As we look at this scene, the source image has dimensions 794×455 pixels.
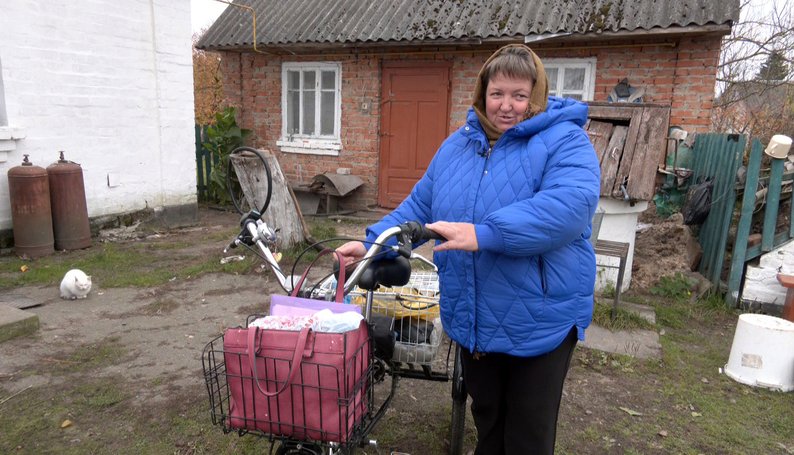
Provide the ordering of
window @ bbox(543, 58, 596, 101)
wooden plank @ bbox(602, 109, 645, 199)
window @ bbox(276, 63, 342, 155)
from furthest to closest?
window @ bbox(276, 63, 342, 155), window @ bbox(543, 58, 596, 101), wooden plank @ bbox(602, 109, 645, 199)

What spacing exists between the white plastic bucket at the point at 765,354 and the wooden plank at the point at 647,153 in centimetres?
152

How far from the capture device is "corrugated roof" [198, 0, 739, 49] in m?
7.07

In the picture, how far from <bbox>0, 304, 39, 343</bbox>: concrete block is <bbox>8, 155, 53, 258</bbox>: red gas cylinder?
6.68ft

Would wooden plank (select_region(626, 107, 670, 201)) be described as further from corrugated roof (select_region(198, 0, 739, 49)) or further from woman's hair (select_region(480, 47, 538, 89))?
woman's hair (select_region(480, 47, 538, 89))

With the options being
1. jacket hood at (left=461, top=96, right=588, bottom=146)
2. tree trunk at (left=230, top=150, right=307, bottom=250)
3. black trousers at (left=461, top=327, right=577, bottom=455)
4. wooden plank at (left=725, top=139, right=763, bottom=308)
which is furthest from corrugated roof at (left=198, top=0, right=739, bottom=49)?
black trousers at (left=461, top=327, right=577, bottom=455)

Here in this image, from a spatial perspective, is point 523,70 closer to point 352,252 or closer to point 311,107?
point 352,252

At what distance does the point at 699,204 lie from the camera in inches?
221

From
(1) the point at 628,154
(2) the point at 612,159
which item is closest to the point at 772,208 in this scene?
(1) the point at 628,154

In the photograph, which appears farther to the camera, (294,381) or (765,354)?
(765,354)

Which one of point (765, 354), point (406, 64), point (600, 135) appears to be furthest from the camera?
point (406, 64)

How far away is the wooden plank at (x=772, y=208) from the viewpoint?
4.82 meters

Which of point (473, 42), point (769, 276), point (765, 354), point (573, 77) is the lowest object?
point (765, 354)

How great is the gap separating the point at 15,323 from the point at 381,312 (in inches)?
123

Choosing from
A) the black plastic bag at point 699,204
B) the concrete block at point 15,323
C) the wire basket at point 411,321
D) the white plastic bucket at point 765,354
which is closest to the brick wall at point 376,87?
the black plastic bag at point 699,204
